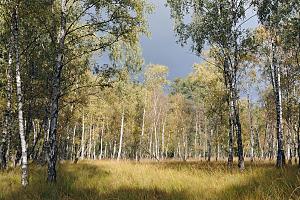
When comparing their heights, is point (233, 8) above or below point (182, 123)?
above

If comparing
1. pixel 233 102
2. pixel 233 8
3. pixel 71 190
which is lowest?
pixel 71 190

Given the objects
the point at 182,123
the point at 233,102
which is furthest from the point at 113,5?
the point at 182,123

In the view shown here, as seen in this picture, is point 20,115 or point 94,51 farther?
point 94,51

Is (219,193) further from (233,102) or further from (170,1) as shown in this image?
(170,1)

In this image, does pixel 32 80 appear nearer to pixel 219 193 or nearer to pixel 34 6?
pixel 34 6

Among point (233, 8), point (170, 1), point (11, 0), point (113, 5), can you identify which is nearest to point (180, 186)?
point (113, 5)

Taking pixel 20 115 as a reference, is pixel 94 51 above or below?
above

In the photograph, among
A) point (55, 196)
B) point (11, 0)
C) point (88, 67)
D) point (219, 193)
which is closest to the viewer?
point (219, 193)

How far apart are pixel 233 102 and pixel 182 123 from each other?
44.1 m

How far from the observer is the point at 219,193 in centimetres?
797

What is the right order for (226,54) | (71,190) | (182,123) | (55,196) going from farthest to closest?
(182,123)
(226,54)
(71,190)
(55,196)

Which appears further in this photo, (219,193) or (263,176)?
(263,176)

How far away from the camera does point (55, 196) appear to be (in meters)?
9.41

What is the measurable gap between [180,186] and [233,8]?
1330 cm
